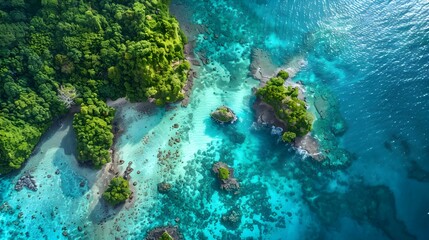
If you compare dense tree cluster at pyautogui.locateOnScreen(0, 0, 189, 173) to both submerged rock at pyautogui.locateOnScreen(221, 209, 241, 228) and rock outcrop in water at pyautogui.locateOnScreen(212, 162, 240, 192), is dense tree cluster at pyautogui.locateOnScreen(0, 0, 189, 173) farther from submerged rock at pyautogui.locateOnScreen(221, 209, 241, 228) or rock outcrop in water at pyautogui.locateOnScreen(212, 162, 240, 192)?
submerged rock at pyautogui.locateOnScreen(221, 209, 241, 228)

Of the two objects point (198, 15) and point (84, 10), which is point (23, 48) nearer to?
point (84, 10)

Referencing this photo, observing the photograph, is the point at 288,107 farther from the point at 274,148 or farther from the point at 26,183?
the point at 26,183

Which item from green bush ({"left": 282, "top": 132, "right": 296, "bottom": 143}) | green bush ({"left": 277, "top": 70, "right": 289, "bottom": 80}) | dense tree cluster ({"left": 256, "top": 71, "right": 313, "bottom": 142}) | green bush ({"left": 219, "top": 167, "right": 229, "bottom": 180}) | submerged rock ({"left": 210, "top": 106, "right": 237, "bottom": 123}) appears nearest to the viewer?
green bush ({"left": 219, "top": 167, "right": 229, "bottom": 180})

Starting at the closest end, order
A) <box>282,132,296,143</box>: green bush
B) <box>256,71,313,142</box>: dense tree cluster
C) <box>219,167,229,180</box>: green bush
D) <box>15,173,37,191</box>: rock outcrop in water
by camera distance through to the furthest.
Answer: <box>219,167,229,180</box>: green bush < <box>15,173,37,191</box>: rock outcrop in water < <box>256,71,313,142</box>: dense tree cluster < <box>282,132,296,143</box>: green bush

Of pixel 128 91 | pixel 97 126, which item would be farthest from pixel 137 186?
pixel 128 91

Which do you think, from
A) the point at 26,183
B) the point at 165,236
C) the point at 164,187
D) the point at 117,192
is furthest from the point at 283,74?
the point at 26,183

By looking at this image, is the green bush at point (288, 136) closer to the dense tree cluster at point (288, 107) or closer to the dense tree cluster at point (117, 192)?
the dense tree cluster at point (288, 107)

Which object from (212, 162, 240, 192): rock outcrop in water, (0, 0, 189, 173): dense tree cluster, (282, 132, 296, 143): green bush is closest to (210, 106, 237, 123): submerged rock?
(0, 0, 189, 173): dense tree cluster
